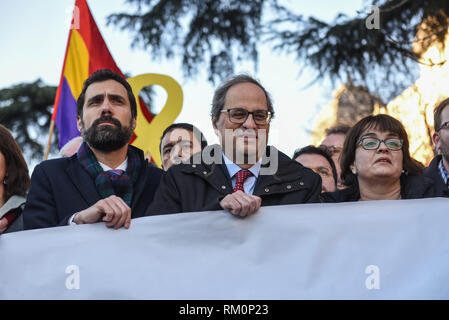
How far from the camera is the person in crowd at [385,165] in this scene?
2.87 m

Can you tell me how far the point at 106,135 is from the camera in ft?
9.29

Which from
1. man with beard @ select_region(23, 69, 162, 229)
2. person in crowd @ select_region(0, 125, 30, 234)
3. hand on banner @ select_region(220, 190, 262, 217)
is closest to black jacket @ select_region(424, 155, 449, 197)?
hand on banner @ select_region(220, 190, 262, 217)

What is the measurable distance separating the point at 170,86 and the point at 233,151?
3.44 metres

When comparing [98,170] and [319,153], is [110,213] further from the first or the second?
[319,153]

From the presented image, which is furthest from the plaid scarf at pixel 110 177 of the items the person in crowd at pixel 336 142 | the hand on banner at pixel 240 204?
the person in crowd at pixel 336 142

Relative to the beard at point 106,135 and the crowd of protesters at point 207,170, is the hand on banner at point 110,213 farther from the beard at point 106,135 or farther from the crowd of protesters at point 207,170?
the beard at point 106,135

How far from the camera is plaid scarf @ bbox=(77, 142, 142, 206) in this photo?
2758 millimetres

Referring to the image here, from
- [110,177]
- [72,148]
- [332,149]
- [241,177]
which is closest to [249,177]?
[241,177]

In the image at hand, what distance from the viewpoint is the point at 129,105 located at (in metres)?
3.00

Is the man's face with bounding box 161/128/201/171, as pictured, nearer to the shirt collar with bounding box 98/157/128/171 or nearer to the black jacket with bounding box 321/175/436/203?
the shirt collar with bounding box 98/157/128/171

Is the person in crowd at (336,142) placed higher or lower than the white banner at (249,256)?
higher

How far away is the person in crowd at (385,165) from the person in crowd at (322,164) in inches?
39.9

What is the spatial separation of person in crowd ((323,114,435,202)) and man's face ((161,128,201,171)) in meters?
1.40

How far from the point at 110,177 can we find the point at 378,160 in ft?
4.09
